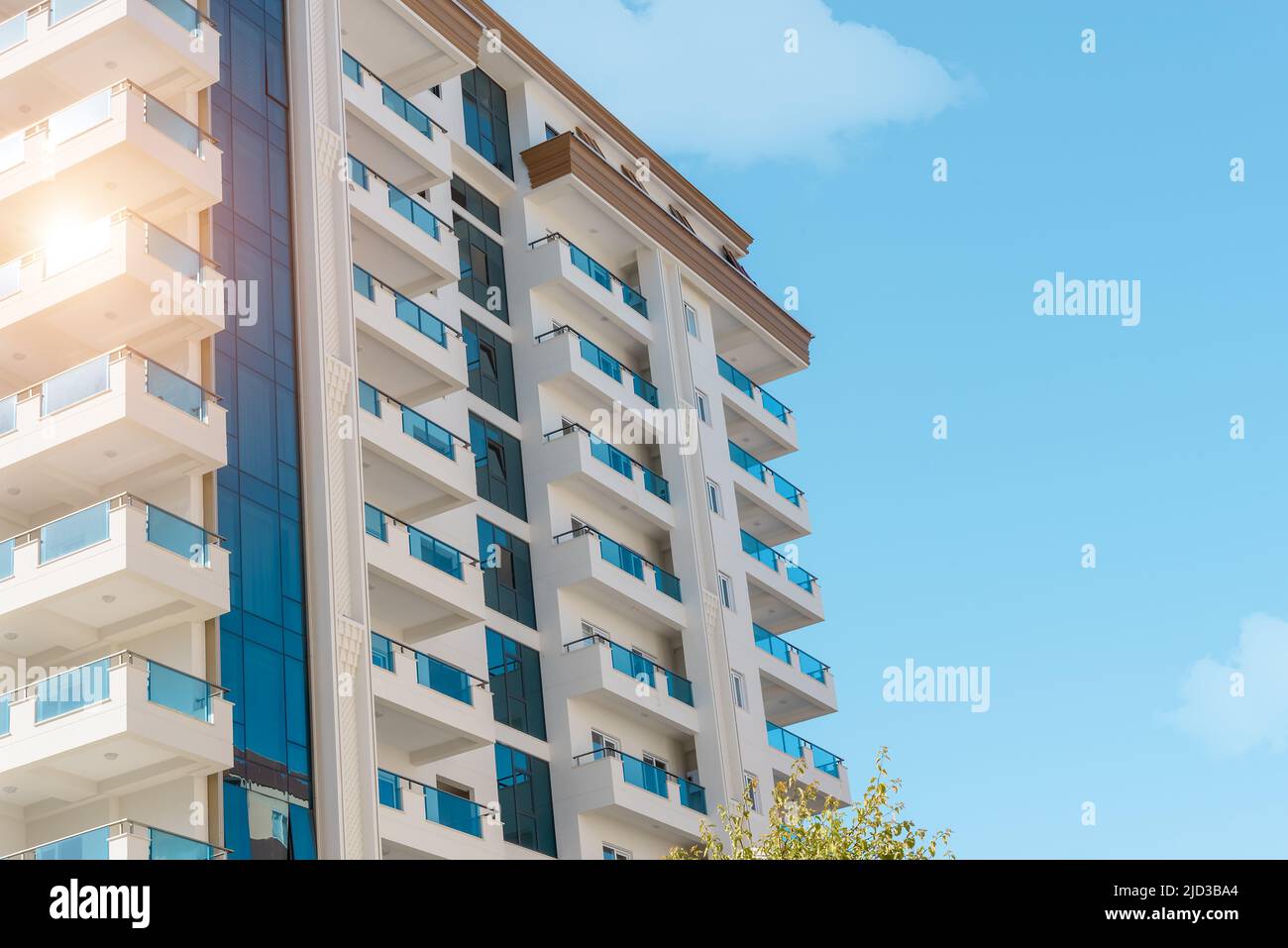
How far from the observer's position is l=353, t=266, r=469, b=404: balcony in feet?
116

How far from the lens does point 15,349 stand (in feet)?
96.7

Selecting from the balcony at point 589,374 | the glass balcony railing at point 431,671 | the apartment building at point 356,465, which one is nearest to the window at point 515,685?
the apartment building at point 356,465

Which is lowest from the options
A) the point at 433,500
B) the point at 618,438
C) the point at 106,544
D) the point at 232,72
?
the point at 106,544

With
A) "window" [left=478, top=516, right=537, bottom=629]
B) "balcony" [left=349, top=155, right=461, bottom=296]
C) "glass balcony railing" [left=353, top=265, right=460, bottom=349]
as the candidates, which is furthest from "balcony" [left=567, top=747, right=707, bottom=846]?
"balcony" [left=349, top=155, right=461, bottom=296]

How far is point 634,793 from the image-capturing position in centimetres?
3856

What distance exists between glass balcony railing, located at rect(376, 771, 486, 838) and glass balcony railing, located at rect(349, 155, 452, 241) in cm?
1287

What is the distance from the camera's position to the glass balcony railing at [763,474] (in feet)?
167

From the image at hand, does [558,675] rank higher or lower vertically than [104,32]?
lower

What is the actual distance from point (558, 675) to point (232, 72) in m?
15.5

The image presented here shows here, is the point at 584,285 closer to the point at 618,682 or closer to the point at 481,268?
the point at 481,268

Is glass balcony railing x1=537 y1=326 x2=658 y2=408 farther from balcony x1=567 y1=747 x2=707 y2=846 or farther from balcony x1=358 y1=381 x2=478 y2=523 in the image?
balcony x1=567 y1=747 x2=707 y2=846

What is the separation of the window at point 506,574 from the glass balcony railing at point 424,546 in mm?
3223
